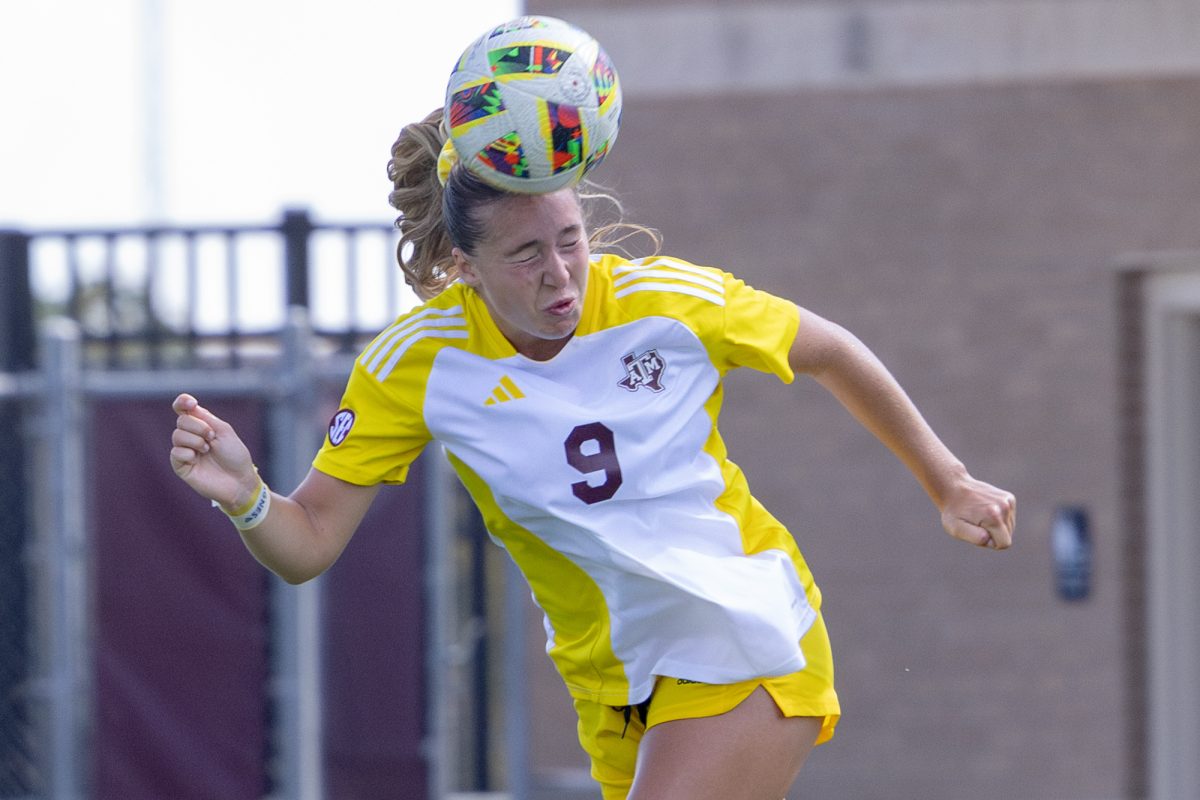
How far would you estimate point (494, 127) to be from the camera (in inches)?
108

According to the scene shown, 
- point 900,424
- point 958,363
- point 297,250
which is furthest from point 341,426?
point 958,363

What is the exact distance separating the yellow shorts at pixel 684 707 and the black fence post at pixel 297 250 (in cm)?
374

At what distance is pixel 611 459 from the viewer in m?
2.89

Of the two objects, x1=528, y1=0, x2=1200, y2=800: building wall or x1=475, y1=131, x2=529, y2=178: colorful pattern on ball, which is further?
x1=528, y1=0, x2=1200, y2=800: building wall

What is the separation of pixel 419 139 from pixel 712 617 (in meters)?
1.05

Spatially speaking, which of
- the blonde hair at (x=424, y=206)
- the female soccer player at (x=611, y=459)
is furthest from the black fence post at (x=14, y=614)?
the female soccer player at (x=611, y=459)

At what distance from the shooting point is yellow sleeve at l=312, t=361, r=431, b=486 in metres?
2.99

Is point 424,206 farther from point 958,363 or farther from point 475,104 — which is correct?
point 958,363

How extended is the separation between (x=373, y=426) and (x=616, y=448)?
46 cm

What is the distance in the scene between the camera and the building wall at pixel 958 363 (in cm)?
700

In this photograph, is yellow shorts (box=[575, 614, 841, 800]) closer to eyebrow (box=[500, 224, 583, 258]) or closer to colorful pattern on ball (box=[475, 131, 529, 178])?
eyebrow (box=[500, 224, 583, 258])

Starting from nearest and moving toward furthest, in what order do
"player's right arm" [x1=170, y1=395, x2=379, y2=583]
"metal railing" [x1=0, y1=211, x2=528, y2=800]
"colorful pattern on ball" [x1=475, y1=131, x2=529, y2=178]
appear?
"colorful pattern on ball" [x1=475, y1=131, x2=529, y2=178]
"player's right arm" [x1=170, y1=395, x2=379, y2=583]
"metal railing" [x1=0, y1=211, x2=528, y2=800]

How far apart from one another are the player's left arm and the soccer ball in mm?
565

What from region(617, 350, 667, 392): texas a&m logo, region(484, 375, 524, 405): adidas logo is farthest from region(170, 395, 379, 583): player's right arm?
region(617, 350, 667, 392): texas a&m logo
